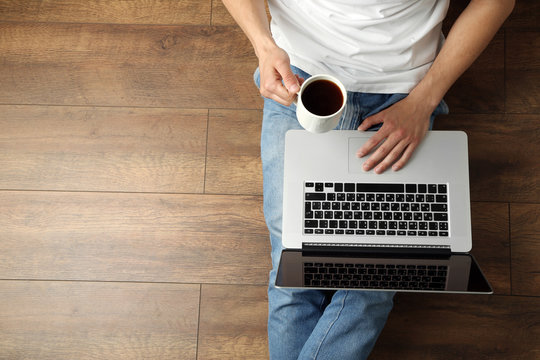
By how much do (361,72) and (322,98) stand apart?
25 cm

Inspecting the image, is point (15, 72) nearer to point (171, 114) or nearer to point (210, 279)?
point (171, 114)

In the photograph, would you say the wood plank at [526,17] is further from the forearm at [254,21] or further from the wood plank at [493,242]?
the forearm at [254,21]

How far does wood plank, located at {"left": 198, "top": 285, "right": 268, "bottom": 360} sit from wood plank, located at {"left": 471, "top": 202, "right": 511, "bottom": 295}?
638mm

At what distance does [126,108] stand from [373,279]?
90 cm

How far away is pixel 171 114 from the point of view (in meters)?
1.38

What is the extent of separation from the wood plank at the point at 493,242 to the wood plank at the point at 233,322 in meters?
0.64

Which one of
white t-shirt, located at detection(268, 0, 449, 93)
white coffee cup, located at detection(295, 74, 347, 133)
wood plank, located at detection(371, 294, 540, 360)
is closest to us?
white coffee cup, located at detection(295, 74, 347, 133)

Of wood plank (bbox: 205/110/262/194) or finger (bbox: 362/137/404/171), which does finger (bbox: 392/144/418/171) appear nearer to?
finger (bbox: 362/137/404/171)

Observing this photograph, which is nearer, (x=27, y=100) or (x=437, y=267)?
(x=437, y=267)

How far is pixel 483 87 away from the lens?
137cm

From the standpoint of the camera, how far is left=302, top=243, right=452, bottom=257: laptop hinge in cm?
99

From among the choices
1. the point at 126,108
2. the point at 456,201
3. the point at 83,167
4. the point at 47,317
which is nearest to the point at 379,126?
the point at 456,201

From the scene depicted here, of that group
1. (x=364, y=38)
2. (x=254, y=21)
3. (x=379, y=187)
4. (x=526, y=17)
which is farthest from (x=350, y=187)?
(x=526, y=17)

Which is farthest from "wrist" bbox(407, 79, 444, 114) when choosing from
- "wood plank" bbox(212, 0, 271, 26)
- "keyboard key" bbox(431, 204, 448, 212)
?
"wood plank" bbox(212, 0, 271, 26)
